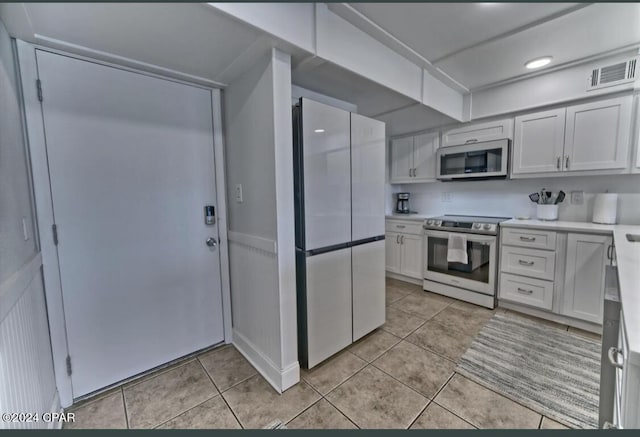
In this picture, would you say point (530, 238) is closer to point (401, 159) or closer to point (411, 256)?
point (411, 256)

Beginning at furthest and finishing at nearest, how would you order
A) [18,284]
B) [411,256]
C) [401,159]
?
[401,159] → [411,256] → [18,284]

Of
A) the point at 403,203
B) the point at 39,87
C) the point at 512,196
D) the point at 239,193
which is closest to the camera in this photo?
the point at 39,87

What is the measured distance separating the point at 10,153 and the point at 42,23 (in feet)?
2.16

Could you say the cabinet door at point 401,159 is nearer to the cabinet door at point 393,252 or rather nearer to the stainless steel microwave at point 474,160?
the stainless steel microwave at point 474,160

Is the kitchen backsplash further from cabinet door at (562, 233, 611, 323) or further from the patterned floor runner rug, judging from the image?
the patterned floor runner rug

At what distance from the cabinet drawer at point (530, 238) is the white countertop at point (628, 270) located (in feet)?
0.21

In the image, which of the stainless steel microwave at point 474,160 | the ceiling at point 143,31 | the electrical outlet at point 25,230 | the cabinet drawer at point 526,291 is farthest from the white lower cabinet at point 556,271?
the electrical outlet at point 25,230

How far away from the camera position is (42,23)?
1257 millimetres

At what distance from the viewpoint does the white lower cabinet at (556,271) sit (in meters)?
2.24

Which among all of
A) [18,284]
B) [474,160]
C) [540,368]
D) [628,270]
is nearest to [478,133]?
[474,160]

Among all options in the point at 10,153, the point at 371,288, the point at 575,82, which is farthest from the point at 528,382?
the point at 10,153

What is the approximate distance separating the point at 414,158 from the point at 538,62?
159 centimetres

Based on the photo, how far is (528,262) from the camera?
2.57 m

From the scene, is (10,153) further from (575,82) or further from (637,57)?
(637,57)
